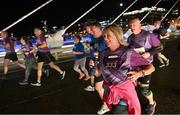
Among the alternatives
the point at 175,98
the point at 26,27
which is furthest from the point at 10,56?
the point at 26,27

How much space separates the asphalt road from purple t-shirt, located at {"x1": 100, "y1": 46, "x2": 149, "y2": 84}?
290 cm

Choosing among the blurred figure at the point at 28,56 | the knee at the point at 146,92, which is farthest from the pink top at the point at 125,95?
the blurred figure at the point at 28,56

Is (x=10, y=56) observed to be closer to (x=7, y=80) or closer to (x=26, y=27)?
(x=7, y=80)

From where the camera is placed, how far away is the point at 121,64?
13.8ft

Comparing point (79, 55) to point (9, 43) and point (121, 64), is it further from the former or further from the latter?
point (121, 64)

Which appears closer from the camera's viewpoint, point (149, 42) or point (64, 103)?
point (149, 42)

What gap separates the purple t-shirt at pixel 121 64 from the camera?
420 centimetres

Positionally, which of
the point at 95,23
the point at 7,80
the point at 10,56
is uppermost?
the point at 95,23

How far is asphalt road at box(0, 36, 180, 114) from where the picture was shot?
7.48 meters

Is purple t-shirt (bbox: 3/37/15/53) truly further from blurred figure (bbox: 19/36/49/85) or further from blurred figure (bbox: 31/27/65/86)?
blurred figure (bbox: 31/27/65/86)

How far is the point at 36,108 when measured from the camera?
7730 mm

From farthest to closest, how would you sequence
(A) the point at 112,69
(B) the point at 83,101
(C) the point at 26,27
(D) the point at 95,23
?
(C) the point at 26,27 < (B) the point at 83,101 < (D) the point at 95,23 < (A) the point at 112,69

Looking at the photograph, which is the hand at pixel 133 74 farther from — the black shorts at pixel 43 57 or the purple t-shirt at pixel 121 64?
the black shorts at pixel 43 57

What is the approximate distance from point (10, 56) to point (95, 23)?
16.7ft
